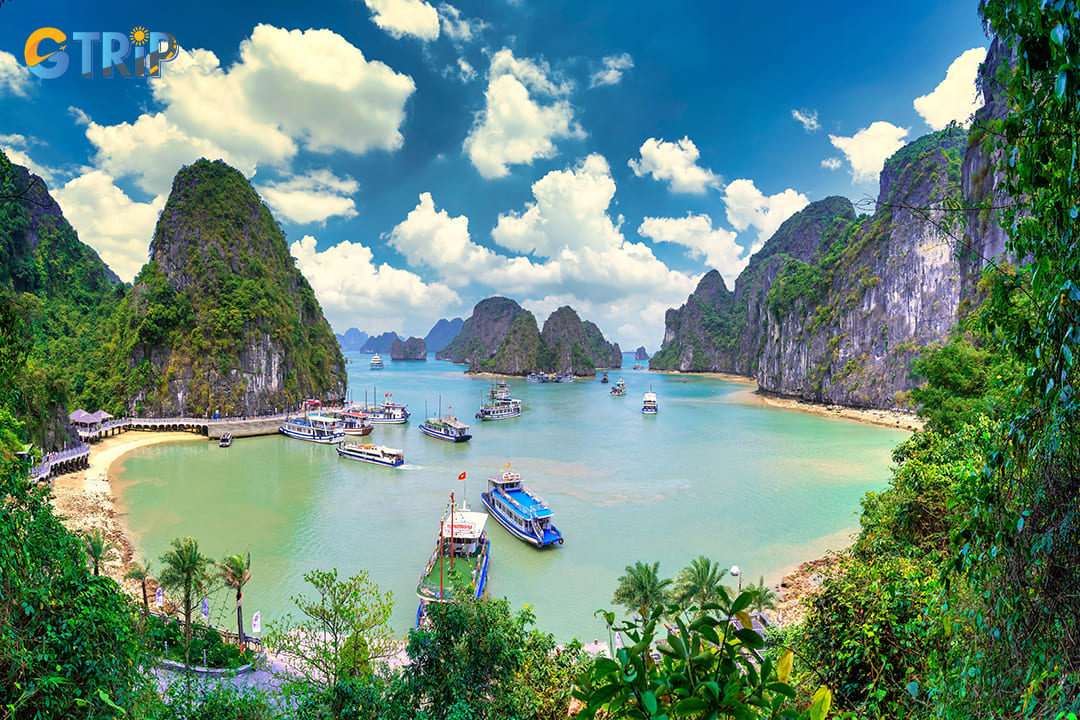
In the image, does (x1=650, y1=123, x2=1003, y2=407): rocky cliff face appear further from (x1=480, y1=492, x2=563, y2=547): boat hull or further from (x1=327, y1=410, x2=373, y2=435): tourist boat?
(x1=327, y1=410, x2=373, y2=435): tourist boat

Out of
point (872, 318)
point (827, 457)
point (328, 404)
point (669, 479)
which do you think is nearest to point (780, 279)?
point (872, 318)

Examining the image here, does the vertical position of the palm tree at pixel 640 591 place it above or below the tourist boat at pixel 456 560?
above

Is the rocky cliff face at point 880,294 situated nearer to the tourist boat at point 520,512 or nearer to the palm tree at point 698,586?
the tourist boat at point 520,512

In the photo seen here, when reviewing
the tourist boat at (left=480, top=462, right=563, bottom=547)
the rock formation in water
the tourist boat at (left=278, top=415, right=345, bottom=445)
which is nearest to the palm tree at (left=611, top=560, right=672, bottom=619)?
the tourist boat at (left=480, top=462, right=563, bottom=547)

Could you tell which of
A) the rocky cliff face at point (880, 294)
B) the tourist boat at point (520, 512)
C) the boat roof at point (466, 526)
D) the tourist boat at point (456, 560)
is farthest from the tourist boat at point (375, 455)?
the rocky cliff face at point (880, 294)

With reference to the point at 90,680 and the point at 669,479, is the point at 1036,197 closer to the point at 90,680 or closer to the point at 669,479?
the point at 90,680
